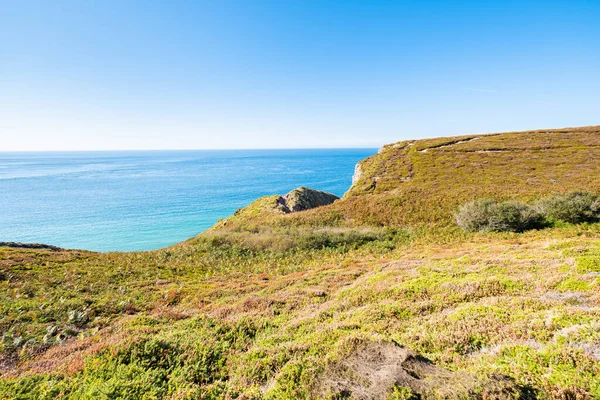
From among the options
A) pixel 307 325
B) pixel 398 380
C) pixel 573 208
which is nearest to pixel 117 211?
pixel 307 325

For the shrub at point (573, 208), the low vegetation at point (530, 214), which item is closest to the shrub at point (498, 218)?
the low vegetation at point (530, 214)

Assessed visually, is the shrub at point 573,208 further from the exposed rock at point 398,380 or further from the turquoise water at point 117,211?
the turquoise water at point 117,211

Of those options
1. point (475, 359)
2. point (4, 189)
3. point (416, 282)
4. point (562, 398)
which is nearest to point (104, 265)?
point (416, 282)

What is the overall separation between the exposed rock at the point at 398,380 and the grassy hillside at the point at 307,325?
3 cm

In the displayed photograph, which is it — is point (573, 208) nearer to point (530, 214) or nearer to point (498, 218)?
point (530, 214)

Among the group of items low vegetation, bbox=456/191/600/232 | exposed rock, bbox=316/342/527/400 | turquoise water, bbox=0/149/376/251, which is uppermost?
exposed rock, bbox=316/342/527/400

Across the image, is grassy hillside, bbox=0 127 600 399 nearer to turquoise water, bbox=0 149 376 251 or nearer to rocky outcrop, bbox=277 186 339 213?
→ rocky outcrop, bbox=277 186 339 213

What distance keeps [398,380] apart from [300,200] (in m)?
48.8

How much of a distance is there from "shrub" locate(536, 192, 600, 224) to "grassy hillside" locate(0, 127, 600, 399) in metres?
1.36

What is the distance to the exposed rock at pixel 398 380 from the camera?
4879 mm

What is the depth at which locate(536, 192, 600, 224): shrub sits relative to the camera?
82.9ft

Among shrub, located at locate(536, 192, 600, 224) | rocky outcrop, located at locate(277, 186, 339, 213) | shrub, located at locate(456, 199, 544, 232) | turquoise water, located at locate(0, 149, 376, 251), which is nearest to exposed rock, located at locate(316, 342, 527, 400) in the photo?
shrub, located at locate(456, 199, 544, 232)

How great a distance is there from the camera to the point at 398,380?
5.43 metres

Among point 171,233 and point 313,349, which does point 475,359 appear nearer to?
point 313,349
